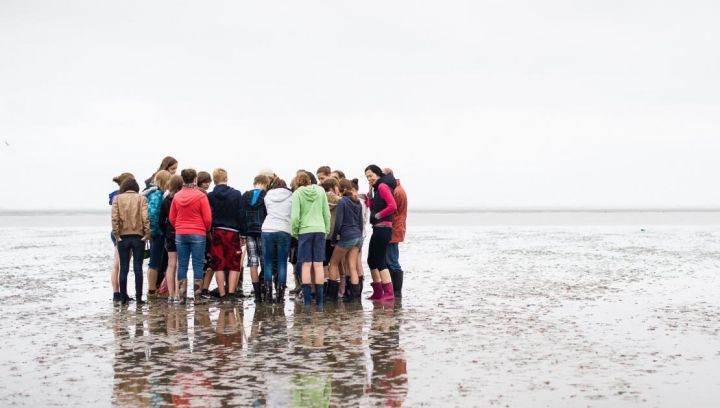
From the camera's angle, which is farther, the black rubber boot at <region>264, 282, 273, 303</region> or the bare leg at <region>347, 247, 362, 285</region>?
the bare leg at <region>347, 247, 362, 285</region>

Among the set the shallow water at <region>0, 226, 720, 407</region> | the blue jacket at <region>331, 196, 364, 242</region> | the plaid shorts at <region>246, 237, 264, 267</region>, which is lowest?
the shallow water at <region>0, 226, 720, 407</region>

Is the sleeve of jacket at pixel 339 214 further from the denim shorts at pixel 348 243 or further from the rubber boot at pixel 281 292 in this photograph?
the rubber boot at pixel 281 292

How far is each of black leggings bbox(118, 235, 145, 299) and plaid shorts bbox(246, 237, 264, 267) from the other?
62.8 inches

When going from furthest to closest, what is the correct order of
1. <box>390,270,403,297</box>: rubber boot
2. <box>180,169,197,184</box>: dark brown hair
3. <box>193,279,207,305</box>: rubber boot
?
1. <box>390,270,403,297</box>: rubber boot
2. <box>193,279,207,305</box>: rubber boot
3. <box>180,169,197,184</box>: dark brown hair

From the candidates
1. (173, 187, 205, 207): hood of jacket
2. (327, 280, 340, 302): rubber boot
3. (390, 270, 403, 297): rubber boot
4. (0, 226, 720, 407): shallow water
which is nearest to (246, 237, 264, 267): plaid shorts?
(0, 226, 720, 407): shallow water

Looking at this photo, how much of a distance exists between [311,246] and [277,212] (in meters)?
0.74

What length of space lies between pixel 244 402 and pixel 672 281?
11.6 metres

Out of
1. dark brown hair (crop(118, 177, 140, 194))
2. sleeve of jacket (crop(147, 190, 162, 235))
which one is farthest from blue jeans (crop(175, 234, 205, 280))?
dark brown hair (crop(118, 177, 140, 194))

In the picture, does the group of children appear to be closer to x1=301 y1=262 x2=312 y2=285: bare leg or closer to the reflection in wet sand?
x1=301 y1=262 x2=312 y2=285: bare leg

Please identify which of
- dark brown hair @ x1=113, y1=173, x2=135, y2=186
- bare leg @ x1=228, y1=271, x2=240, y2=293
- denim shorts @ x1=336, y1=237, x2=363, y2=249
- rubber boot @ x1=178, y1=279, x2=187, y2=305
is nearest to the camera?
rubber boot @ x1=178, y1=279, x2=187, y2=305

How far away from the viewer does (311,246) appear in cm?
1301

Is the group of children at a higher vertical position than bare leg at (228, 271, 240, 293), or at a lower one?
higher

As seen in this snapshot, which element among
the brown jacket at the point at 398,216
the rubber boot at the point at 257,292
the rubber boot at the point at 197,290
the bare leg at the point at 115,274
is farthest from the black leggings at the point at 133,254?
the brown jacket at the point at 398,216

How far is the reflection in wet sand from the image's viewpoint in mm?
7324
